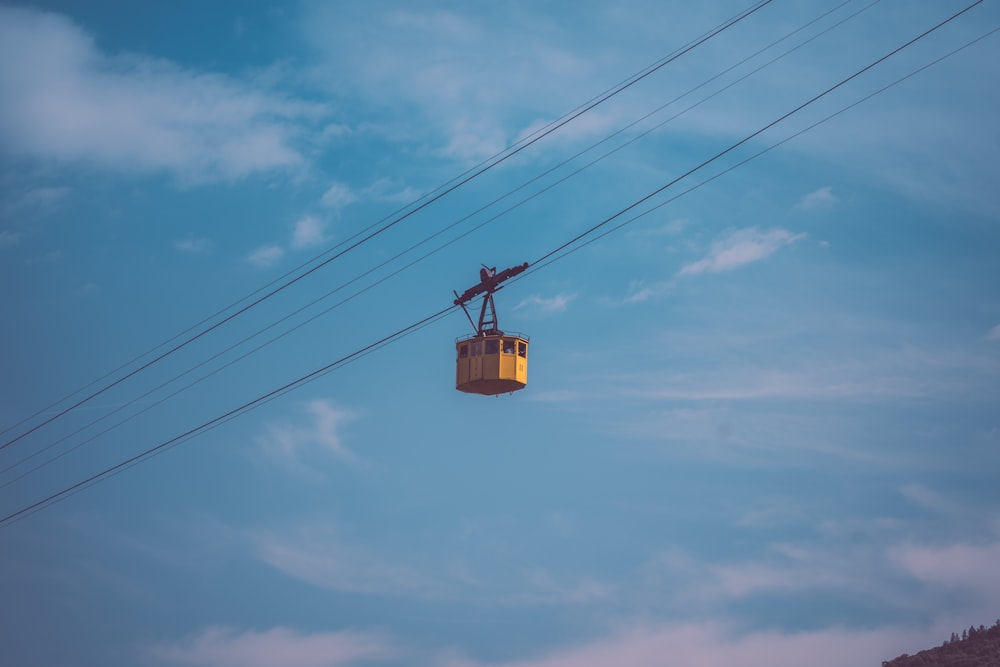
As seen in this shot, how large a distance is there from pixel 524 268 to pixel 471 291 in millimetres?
3547

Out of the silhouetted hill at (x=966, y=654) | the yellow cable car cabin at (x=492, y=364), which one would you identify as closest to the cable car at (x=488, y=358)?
the yellow cable car cabin at (x=492, y=364)

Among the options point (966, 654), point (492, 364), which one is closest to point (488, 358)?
point (492, 364)

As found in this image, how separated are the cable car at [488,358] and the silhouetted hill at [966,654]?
83.7 meters

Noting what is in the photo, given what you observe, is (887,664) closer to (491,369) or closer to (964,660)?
(964,660)

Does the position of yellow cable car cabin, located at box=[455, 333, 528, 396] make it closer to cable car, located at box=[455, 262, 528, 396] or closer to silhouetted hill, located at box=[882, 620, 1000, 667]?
cable car, located at box=[455, 262, 528, 396]

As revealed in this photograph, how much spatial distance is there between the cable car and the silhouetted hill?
275 feet

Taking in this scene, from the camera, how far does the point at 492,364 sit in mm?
44969

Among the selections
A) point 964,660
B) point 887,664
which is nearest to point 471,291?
point 964,660

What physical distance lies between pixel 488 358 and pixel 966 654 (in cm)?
8909

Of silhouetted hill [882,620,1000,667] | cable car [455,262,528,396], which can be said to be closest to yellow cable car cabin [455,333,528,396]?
cable car [455,262,528,396]

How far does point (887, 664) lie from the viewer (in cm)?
12612

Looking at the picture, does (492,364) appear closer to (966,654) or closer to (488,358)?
(488,358)

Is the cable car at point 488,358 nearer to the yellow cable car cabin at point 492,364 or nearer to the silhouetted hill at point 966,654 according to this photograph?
the yellow cable car cabin at point 492,364

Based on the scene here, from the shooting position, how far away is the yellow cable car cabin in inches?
1770
